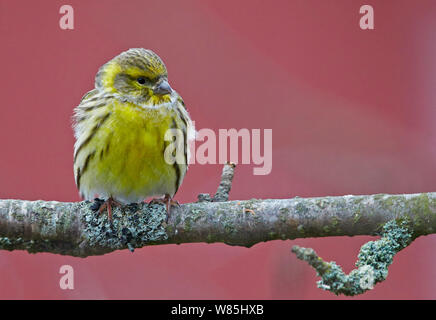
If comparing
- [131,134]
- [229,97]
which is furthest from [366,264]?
[229,97]

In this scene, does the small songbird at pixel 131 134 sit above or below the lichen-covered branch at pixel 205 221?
above

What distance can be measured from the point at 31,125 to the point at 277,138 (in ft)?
5.18

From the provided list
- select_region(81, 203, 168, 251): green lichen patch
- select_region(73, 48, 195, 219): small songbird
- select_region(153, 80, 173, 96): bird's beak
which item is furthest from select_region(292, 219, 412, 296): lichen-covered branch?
select_region(153, 80, 173, 96): bird's beak

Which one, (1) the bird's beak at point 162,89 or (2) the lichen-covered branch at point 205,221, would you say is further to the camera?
(1) the bird's beak at point 162,89

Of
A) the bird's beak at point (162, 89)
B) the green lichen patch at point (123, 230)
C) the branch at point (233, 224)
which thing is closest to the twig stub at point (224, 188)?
the branch at point (233, 224)

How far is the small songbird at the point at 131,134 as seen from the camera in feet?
8.90

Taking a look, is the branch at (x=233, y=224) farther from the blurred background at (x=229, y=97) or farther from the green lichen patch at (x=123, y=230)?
the blurred background at (x=229, y=97)

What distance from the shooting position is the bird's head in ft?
9.21

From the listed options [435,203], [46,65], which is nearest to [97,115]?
[435,203]

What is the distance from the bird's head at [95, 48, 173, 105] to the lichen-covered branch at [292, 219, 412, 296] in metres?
1.13

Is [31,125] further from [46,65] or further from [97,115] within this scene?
[97,115]

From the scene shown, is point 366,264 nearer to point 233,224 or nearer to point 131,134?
point 233,224

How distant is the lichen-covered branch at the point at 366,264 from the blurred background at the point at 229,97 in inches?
59.8

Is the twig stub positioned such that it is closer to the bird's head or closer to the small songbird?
the small songbird
